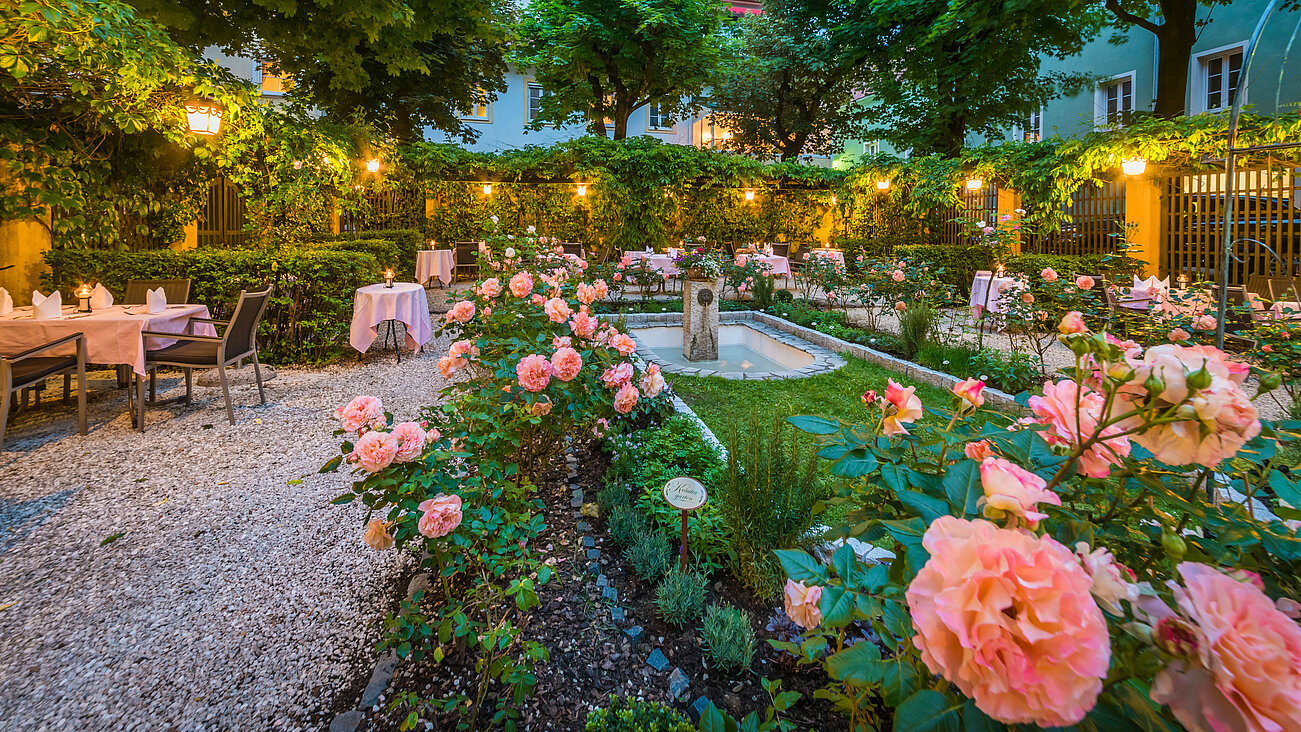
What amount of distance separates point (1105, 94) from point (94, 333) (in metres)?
20.0

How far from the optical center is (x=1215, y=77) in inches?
482

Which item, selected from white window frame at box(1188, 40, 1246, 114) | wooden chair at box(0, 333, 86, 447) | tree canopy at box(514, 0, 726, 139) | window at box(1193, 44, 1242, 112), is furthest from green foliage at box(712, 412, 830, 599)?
white window frame at box(1188, 40, 1246, 114)

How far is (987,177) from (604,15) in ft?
32.8

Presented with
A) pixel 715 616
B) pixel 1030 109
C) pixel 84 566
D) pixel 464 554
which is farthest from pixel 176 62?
pixel 1030 109

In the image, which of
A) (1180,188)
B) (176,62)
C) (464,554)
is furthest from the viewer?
(1180,188)

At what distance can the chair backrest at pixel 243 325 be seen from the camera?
426cm

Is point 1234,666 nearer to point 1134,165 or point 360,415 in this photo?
point 360,415

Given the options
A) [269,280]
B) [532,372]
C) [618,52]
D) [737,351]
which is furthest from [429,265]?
[532,372]

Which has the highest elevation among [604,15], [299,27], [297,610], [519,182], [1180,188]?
[604,15]

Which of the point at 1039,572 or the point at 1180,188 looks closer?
the point at 1039,572

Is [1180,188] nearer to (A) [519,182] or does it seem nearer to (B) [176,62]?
(A) [519,182]

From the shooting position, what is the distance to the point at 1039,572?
46 centimetres

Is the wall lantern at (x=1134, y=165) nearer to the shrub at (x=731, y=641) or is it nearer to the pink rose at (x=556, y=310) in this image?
the pink rose at (x=556, y=310)

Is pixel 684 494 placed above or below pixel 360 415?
below
